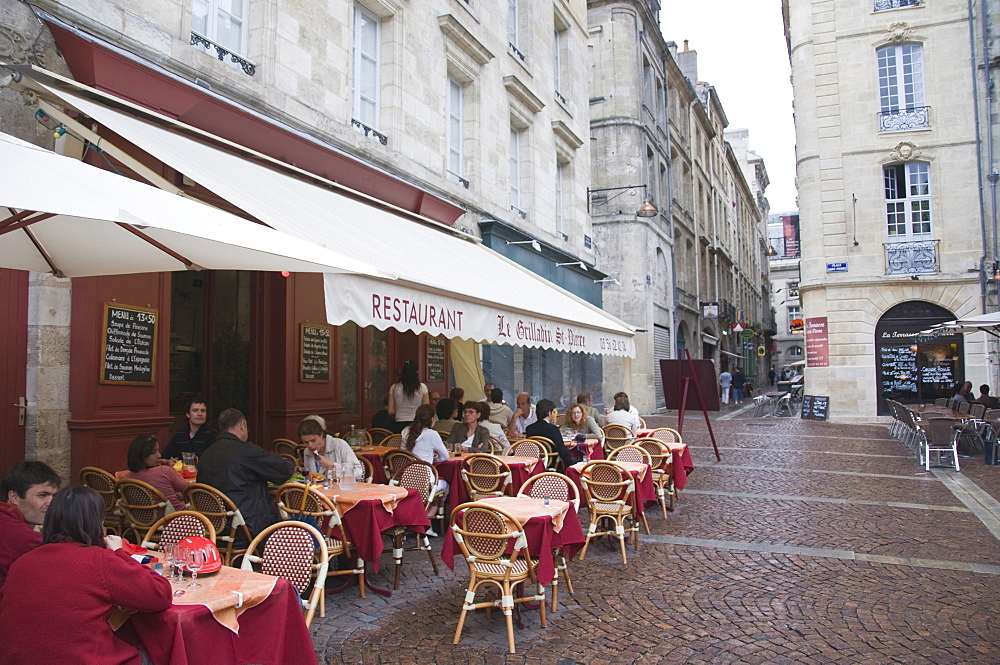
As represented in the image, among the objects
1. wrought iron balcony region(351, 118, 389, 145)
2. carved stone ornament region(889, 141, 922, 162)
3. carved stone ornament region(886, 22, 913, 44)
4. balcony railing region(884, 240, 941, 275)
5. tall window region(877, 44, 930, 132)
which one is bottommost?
balcony railing region(884, 240, 941, 275)

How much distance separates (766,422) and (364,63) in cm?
1479

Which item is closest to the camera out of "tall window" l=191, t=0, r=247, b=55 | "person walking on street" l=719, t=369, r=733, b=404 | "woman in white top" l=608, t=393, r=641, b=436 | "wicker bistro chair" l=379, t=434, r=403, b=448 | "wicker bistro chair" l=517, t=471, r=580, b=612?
"wicker bistro chair" l=517, t=471, r=580, b=612

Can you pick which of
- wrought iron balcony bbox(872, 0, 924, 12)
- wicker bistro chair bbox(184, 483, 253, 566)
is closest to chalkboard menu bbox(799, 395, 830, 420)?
wrought iron balcony bbox(872, 0, 924, 12)

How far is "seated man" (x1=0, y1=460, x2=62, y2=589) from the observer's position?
9.35 feet

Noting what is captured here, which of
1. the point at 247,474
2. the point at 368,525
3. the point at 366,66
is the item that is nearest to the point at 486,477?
the point at 368,525

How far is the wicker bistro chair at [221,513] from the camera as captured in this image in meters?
4.48

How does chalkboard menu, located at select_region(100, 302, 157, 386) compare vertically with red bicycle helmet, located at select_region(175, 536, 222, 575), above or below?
above

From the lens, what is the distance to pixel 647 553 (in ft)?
20.2

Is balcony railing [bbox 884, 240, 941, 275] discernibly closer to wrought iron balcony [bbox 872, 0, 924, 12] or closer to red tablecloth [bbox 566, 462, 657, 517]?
wrought iron balcony [bbox 872, 0, 924, 12]

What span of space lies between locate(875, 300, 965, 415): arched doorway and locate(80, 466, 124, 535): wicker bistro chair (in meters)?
19.4

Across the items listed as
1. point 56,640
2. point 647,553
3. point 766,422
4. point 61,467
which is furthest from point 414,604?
point 766,422

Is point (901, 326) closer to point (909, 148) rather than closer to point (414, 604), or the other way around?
point (909, 148)

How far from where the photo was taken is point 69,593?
240cm

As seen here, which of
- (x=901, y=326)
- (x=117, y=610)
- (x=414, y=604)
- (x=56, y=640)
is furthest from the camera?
(x=901, y=326)
